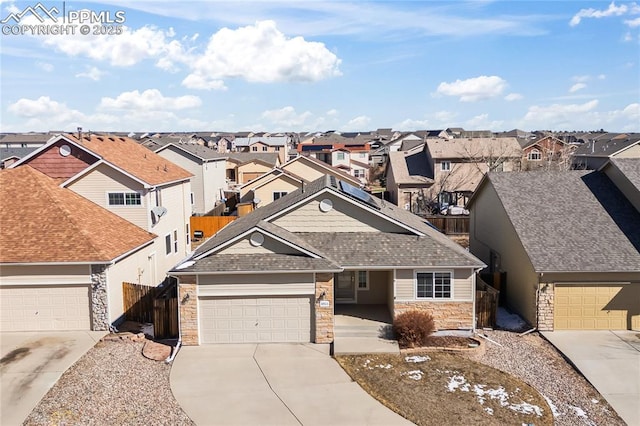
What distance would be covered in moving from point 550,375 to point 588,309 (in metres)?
4.81

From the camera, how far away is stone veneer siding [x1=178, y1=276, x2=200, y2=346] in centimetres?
1747

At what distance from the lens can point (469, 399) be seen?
44.7 ft

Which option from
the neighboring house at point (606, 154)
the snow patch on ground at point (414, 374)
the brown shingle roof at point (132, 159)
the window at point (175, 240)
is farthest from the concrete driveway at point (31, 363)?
the neighboring house at point (606, 154)

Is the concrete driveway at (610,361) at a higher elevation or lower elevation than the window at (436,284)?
lower

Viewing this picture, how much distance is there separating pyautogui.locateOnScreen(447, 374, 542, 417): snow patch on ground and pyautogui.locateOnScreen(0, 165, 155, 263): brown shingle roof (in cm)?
1252

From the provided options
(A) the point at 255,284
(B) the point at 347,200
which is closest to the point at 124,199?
(A) the point at 255,284

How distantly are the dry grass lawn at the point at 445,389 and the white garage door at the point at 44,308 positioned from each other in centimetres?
977

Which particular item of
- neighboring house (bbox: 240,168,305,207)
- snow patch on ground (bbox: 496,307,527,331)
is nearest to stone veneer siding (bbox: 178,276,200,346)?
snow patch on ground (bbox: 496,307,527,331)

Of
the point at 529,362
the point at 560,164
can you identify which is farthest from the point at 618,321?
the point at 560,164

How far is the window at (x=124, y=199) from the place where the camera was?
2355 centimetres

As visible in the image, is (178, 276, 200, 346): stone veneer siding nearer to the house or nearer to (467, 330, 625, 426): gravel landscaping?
(467, 330, 625, 426): gravel landscaping

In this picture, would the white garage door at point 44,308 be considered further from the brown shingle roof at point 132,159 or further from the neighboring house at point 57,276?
the brown shingle roof at point 132,159

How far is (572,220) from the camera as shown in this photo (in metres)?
20.6

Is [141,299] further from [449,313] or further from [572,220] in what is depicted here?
[572,220]
